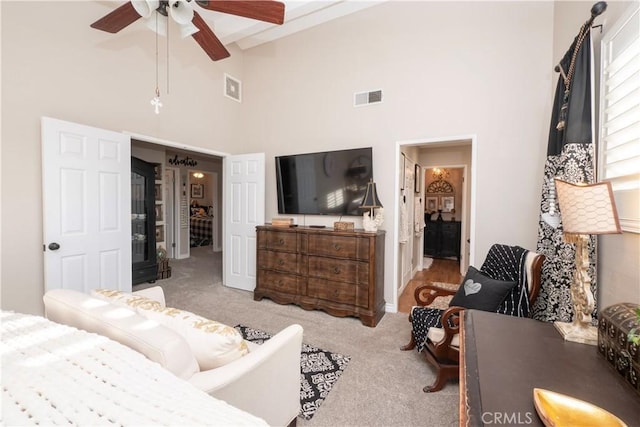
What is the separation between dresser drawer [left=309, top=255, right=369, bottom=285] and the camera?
306 centimetres

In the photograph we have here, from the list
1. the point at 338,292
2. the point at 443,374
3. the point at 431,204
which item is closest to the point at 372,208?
the point at 338,292

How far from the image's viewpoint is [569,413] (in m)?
0.70

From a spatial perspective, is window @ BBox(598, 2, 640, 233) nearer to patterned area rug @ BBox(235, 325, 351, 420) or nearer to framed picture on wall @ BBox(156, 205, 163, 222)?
patterned area rug @ BBox(235, 325, 351, 420)

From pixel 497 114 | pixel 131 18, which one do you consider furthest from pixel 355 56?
pixel 131 18

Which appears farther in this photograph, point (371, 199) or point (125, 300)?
point (371, 199)

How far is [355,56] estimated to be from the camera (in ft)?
11.6

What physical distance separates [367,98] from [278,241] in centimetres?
218

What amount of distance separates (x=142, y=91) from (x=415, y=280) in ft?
16.0

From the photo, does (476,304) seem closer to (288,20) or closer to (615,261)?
(615,261)

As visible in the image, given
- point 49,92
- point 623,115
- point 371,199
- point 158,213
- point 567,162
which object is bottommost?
point 158,213

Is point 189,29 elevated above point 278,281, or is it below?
above

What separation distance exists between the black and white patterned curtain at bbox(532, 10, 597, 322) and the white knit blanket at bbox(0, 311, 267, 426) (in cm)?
199

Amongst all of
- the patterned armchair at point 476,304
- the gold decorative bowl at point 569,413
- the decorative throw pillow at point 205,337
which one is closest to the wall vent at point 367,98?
the patterned armchair at point 476,304

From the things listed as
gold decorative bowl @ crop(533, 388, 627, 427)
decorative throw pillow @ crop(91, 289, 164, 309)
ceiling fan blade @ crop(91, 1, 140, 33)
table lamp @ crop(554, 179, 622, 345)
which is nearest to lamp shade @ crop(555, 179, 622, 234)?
table lamp @ crop(554, 179, 622, 345)
